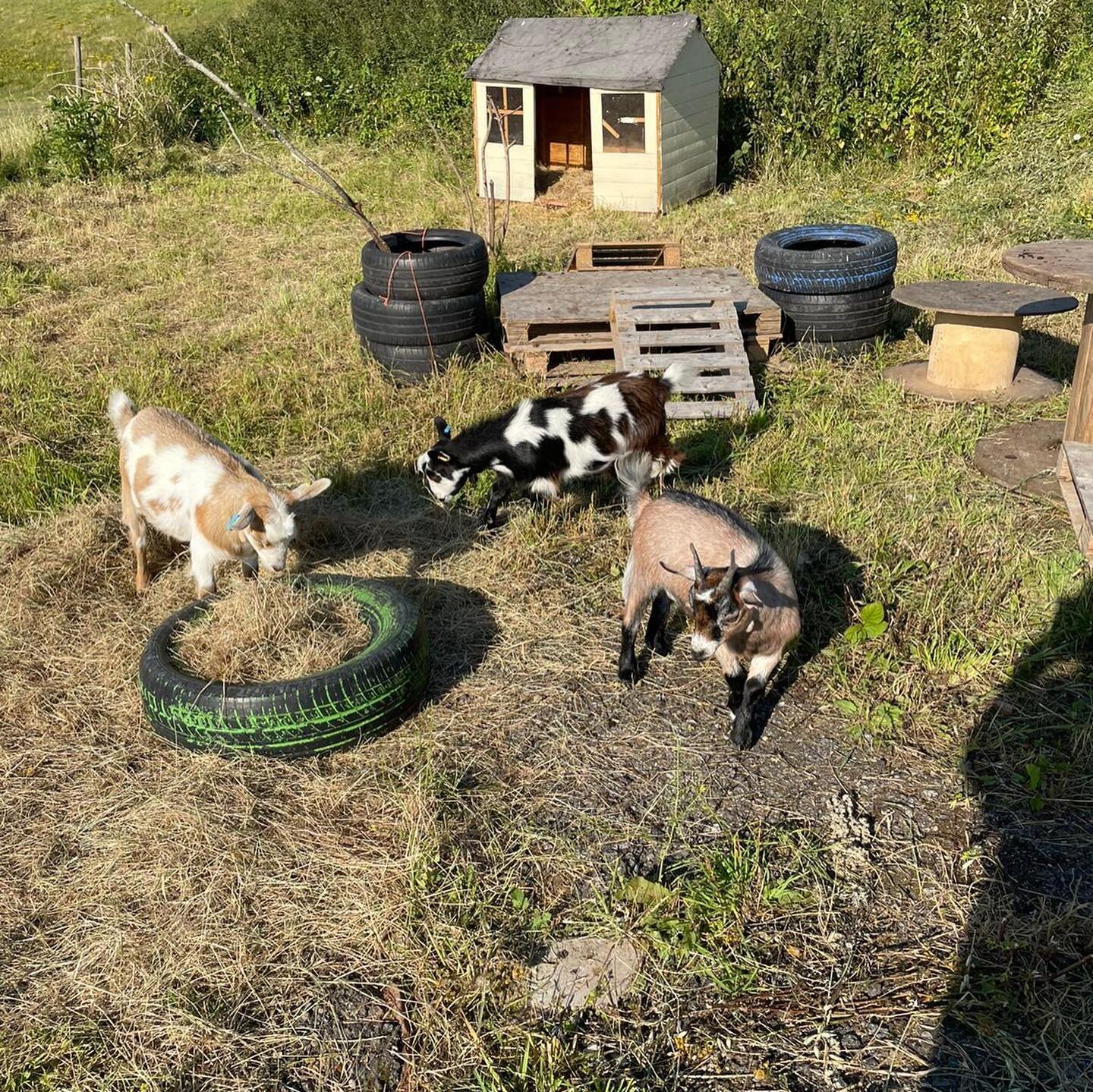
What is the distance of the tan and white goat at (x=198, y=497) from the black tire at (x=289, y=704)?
722 mm

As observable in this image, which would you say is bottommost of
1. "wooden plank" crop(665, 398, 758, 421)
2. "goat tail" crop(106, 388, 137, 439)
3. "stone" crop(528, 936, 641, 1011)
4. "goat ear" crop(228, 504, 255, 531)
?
"wooden plank" crop(665, 398, 758, 421)

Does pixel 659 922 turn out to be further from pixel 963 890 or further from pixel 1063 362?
pixel 1063 362

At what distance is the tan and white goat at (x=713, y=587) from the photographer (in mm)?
4172

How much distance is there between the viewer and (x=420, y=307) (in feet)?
27.2

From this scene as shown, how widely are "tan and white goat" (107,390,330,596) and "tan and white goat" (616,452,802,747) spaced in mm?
1589

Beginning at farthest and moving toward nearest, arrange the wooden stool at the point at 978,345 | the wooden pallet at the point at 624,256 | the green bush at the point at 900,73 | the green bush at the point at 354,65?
the green bush at the point at 354,65 → the green bush at the point at 900,73 → the wooden pallet at the point at 624,256 → the wooden stool at the point at 978,345

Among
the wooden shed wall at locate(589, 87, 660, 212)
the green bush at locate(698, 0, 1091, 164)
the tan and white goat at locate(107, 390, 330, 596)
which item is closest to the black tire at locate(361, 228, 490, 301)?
the tan and white goat at locate(107, 390, 330, 596)

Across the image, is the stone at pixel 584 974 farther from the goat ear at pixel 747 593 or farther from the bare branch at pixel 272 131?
the bare branch at pixel 272 131

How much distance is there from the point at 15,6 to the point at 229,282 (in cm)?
2627

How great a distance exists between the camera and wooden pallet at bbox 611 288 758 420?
7611 millimetres

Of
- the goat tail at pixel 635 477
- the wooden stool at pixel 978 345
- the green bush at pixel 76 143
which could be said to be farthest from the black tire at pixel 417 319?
the green bush at pixel 76 143

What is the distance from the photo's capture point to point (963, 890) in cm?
381

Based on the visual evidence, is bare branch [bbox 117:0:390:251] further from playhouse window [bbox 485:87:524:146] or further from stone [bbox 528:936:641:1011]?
playhouse window [bbox 485:87:524:146]

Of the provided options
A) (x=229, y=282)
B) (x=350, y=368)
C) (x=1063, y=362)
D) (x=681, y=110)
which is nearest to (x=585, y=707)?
(x=350, y=368)
